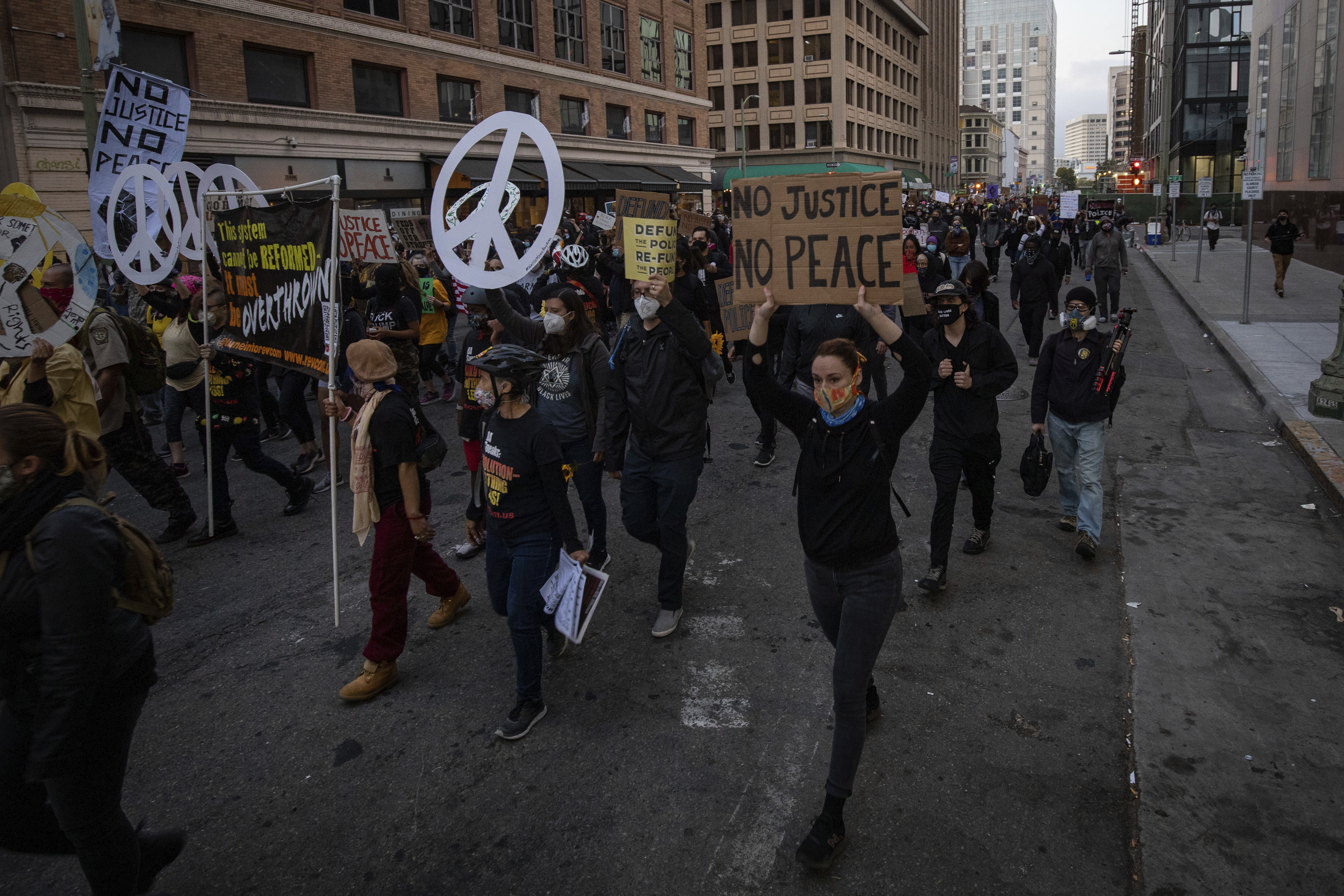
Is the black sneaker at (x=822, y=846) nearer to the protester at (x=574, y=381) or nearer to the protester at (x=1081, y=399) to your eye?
the protester at (x=574, y=381)

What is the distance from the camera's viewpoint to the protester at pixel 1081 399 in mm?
6000

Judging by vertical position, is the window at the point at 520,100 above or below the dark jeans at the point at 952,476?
above

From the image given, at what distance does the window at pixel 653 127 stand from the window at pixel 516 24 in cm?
860

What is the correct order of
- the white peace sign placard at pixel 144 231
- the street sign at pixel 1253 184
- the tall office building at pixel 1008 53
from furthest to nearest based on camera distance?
the tall office building at pixel 1008 53, the street sign at pixel 1253 184, the white peace sign placard at pixel 144 231

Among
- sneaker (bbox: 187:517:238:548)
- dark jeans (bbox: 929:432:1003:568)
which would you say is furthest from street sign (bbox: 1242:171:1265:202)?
sneaker (bbox: 187:517:238:548)

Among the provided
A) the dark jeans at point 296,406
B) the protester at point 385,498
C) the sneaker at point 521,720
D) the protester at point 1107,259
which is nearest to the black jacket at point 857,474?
the sneaker at point 521,720

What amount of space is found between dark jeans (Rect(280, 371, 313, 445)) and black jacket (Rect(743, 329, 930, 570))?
623cm

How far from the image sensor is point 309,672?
4.96 metres

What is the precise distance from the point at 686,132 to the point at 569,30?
1117cm

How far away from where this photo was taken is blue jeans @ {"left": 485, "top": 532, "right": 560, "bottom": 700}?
4.21 metres

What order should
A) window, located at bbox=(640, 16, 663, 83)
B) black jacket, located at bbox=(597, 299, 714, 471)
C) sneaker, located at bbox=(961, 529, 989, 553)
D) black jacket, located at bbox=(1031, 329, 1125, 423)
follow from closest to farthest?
black jacket, located at bbox=(597, 299, 714, 471) → black jacket, located at bbox=(1031, 329, 1125, 423) → sneaker, located at bbox=(961, 529, 989, 553) → window, located at bbox=(640, 16, 663, 83)

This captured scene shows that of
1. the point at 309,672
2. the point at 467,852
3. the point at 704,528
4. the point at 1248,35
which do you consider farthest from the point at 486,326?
the point at 1248,35

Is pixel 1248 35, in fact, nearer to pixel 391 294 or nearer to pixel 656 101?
pixel 656 101

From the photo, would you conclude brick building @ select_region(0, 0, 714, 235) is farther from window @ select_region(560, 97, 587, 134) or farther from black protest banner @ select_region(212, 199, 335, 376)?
black protest banner @ select_region(212, 199, 335, 376)
